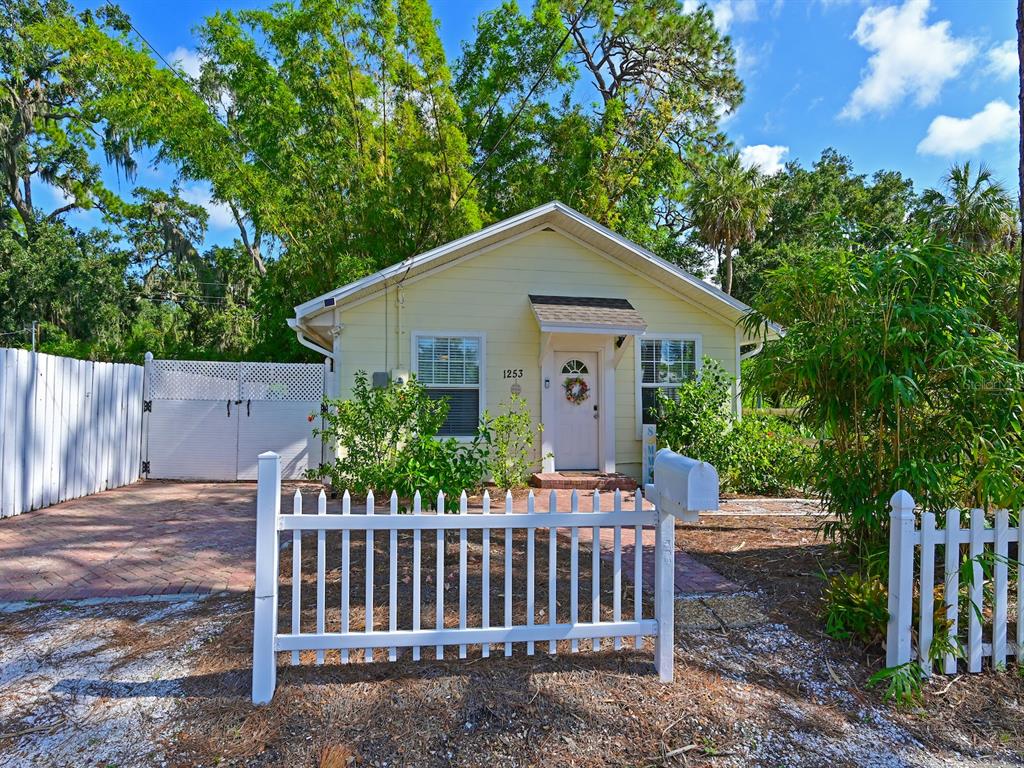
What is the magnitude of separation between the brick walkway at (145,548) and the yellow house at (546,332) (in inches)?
75.0

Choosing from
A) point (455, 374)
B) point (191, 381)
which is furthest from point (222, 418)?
point (455, 374)

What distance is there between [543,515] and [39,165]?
2611cm

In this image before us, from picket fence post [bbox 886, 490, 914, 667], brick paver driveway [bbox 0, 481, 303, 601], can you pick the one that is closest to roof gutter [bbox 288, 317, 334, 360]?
brick paver driveway [bbox 0, 481, 303, 601]

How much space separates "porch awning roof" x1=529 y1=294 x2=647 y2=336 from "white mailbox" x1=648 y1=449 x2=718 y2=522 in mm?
5523

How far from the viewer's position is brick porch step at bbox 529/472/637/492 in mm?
8242

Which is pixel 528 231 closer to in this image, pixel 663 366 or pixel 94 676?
pixel 663 366

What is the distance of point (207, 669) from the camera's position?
2721 mm

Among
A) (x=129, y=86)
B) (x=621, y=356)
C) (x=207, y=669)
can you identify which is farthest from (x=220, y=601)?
(x=129, y=86)

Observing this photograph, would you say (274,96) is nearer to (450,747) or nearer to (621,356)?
(621,356)

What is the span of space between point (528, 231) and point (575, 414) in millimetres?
3074

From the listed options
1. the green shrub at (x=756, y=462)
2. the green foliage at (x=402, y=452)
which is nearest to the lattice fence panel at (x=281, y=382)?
the green foliage at (x=402, y=452)

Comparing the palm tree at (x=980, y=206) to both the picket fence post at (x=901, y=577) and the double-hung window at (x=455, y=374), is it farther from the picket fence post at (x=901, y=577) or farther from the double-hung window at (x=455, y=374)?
the picket fence post at (x=901, y=577)

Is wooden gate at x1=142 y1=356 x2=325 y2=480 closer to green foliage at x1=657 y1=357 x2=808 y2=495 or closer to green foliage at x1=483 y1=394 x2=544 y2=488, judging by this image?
green foliage at x1=483 y1=394 x2=544 y2=488

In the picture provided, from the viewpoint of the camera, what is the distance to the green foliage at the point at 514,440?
802 cm
